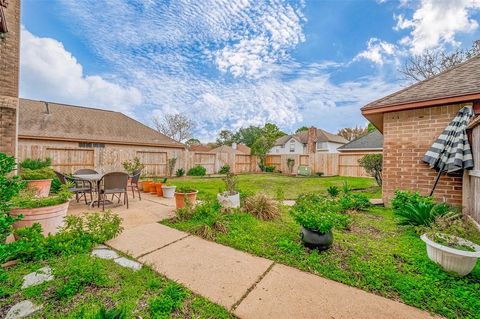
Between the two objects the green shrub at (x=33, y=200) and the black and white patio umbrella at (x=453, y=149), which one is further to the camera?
the black and white patio umbrella at (x=453, y=149)

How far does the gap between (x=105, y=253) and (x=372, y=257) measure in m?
3.39

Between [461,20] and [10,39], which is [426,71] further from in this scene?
[10,39]

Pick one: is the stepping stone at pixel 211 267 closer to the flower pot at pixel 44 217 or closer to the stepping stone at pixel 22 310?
the stepping stone at pixel 22 310

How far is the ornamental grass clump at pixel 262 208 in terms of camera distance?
410cm

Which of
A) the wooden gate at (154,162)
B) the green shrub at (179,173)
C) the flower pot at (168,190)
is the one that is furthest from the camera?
the green shrub at (179,173)

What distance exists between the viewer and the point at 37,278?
2.02 m

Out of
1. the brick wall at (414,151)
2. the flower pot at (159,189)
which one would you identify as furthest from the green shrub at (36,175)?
the brick wall at (414,151)

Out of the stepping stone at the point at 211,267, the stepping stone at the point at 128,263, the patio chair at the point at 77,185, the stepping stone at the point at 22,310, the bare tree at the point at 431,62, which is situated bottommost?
the stepping stone at the point at 211,267

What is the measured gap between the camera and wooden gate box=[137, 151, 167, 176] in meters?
13.3

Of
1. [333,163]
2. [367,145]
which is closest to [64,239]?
[333,163]

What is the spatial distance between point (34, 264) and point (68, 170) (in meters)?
10.7

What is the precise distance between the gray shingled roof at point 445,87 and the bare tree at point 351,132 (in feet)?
99.2

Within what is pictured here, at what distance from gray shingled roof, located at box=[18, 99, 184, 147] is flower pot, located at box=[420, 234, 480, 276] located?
14417 millimetres

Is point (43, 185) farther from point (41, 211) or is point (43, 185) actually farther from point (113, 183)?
point (41, 211)
